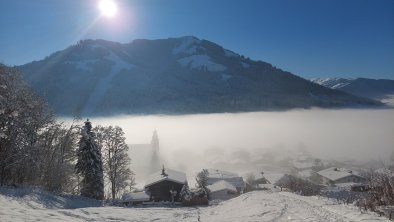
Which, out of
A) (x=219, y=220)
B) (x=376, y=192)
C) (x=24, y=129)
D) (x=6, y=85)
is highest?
(x=6, y=85)

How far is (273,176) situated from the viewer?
11206 cm

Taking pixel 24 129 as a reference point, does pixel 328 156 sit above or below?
below

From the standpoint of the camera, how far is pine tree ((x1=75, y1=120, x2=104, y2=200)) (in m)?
55.9

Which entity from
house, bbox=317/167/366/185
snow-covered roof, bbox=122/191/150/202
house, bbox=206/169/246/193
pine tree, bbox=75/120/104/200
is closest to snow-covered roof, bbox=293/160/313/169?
house, bbox=317/167/366/185

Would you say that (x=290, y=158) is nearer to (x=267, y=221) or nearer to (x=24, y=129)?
(x=24, y=129)

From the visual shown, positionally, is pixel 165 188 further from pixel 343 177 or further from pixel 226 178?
pixel 343 177

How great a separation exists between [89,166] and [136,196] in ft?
32.1

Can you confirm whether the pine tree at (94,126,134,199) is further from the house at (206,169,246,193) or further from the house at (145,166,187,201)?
the house at (206,169,246,193)

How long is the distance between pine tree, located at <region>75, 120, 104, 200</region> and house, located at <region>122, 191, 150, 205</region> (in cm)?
409

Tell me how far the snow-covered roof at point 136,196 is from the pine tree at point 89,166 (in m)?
4.51

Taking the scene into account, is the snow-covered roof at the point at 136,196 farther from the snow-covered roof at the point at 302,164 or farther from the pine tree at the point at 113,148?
the snow-covered roof at the point at 302,164

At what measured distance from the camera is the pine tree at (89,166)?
183ft

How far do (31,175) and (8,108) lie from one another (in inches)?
486

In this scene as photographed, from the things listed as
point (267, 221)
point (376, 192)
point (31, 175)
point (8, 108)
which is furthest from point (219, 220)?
point (31, 175)
